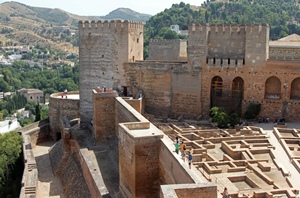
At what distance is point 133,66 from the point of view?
2497cm

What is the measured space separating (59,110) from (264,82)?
14195 millimetres

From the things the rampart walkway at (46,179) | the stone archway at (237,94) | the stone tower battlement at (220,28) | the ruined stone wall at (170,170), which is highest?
the stone tower battlement at (220,28)

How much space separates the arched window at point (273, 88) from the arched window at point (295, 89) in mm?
799

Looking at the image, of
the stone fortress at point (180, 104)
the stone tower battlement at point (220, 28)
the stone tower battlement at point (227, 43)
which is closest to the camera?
the stone fortress at point (180, 104)

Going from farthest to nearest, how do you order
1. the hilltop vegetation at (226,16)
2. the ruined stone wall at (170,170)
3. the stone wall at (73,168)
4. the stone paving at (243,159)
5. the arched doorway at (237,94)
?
the hilltop vegetation at (226,16) < the arched doorway at (237,94) < the stone wall at (73,168) < the stone paving at (243,159) < the ruined stone wall at (170,170)

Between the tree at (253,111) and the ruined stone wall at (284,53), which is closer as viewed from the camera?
the tree at (253,111)

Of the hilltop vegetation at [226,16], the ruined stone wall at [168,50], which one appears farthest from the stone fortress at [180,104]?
the hilltop vegetation at [226,16]

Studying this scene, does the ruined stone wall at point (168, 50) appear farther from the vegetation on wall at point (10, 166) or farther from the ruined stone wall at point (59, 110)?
the vegetation on wall at point (10, 166)

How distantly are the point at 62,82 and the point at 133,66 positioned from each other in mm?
55692

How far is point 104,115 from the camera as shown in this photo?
21203 millimetres

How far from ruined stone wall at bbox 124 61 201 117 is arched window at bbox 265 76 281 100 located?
395 cm

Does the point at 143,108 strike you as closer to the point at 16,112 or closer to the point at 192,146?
the point at 192,146

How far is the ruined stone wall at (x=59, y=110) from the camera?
1115 inches

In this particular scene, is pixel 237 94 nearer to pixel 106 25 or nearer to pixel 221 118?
pixel 221 118
